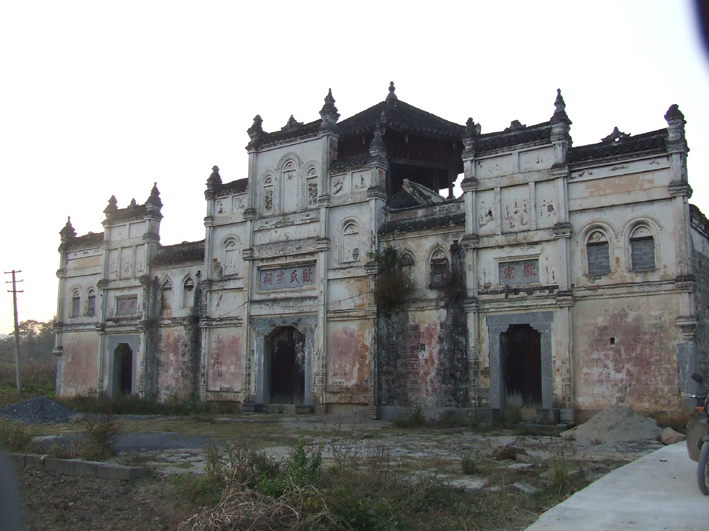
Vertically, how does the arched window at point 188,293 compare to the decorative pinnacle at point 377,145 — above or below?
below

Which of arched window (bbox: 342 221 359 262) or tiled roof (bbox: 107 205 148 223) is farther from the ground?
tiled roof (bbox: 107 205 148 223)

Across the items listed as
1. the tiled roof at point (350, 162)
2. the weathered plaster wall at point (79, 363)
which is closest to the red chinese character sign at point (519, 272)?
the tiled roof at point (350, 162)

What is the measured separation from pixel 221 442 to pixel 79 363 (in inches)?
681

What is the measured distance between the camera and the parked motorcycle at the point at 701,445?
736 cm

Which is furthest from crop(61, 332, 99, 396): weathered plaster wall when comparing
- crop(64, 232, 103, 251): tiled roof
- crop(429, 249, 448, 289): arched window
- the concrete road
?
the concrete road

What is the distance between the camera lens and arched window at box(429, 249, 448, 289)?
19.7 metres

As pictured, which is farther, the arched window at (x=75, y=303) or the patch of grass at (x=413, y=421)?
the arched window at (x=75, y=303)

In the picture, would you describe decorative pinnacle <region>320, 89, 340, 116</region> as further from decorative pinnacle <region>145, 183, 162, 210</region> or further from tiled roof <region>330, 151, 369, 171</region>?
decorative pinnacle <region>145, 183, 162, 210</region>

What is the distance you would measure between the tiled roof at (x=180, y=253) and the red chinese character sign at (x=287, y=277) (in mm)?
3449

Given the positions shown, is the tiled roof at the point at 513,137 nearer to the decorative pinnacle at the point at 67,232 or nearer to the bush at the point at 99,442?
the bush at the point at 99,442

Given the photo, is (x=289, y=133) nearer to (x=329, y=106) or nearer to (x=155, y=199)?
(x=329, y=106)

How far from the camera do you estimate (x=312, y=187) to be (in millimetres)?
22812

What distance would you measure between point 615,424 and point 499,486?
264 inches

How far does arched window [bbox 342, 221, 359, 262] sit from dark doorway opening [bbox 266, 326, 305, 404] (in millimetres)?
3207
